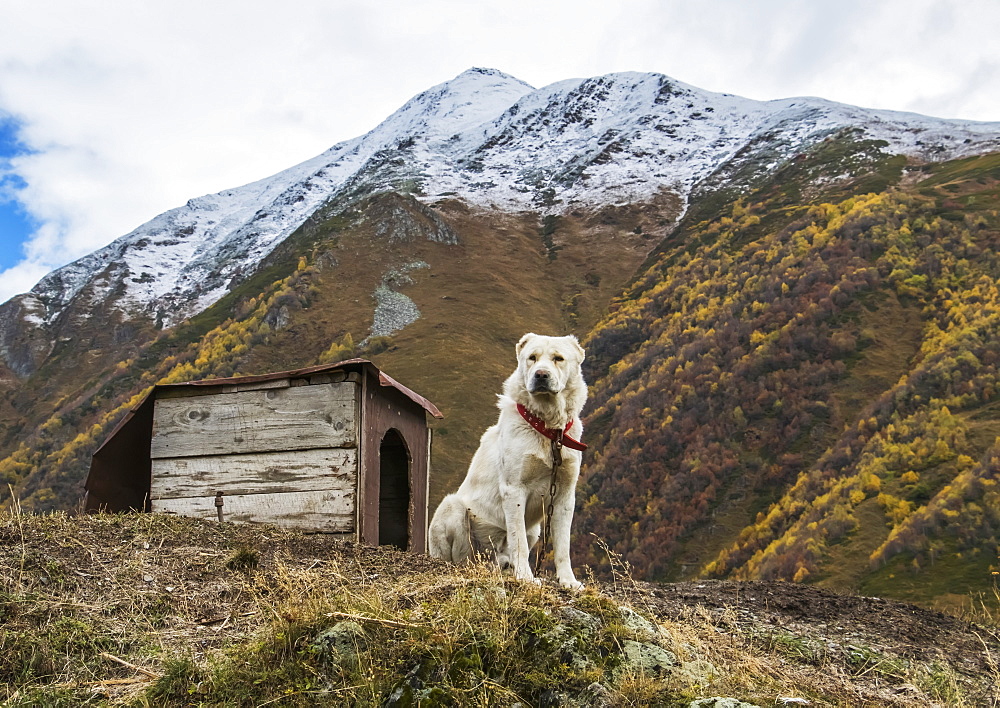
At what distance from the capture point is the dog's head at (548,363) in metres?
6.28

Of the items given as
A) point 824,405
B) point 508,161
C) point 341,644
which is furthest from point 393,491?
point 508,161

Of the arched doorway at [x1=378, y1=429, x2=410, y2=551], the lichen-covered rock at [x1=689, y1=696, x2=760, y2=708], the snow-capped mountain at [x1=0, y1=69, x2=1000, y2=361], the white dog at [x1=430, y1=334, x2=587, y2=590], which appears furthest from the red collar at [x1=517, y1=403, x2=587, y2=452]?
the snow-capped mountain at [x1=0, y1=69, x2=1000, y2=361]

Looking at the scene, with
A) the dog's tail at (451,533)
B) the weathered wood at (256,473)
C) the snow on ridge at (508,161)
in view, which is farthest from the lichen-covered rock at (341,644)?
the snow on ridge at (508,161)

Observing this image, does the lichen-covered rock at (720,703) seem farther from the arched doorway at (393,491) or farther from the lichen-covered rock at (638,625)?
the arched doorway at (393,491)

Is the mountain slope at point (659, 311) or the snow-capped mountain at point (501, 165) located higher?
the snow-capped mountain at point (501, 165)

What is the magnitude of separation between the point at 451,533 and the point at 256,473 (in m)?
2.19

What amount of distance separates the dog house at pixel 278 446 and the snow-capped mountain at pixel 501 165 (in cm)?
7928

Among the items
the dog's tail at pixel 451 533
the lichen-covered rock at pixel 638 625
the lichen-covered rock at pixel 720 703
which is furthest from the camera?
the dog's tail at pixel 451 533

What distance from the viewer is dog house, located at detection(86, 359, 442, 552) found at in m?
7.72

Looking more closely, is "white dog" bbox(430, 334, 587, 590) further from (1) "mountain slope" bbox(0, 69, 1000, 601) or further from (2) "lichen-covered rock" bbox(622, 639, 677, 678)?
(1) "mountain slope" bbox(0, 69, 1000, 601)

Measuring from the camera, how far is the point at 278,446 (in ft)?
26.0

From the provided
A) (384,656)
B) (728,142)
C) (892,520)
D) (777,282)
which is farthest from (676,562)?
(728,142)

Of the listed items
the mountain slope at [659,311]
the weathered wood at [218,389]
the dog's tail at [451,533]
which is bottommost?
the dog's tail at [451,533]

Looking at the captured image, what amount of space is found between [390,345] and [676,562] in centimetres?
3128
